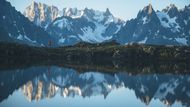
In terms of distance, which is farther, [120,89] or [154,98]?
[120,89]

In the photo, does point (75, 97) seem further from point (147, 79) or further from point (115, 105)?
point (147, 79)

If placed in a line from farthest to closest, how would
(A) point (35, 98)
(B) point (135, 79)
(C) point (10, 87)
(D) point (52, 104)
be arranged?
(B) point (135, 79)
(C) point (10, 87)
(A) point (35, 98)
(D) point (52, 104)

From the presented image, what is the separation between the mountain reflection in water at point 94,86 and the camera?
89438mm

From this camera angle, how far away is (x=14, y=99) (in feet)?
263

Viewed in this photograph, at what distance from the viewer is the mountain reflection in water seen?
8944 cm

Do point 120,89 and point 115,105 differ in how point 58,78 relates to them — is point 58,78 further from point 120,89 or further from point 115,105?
point 115,105

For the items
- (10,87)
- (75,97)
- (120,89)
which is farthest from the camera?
(120,89)

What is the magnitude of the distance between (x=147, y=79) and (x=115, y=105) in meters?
54.8

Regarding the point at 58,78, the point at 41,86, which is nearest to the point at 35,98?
the point at 41,86

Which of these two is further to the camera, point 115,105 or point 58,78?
point 58,78

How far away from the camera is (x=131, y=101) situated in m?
84.1

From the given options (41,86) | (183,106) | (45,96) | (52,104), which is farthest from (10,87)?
→ (183,106)

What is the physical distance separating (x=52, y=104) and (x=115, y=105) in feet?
40.3

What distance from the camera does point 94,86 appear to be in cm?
11675
